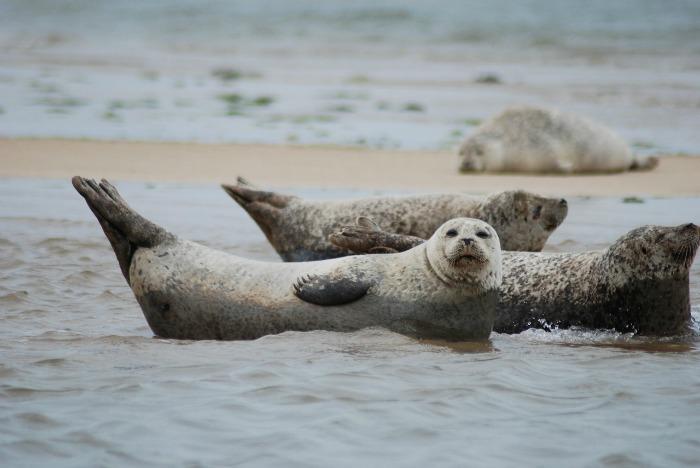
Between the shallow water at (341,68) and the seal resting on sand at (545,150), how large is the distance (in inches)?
65.5

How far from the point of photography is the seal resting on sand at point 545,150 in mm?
12375

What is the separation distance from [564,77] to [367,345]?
20.7m

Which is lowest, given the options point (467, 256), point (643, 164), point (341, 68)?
point (467, 256)

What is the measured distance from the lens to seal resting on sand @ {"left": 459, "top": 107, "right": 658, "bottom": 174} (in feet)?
40.6

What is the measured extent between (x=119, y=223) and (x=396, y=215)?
2289 millimetres

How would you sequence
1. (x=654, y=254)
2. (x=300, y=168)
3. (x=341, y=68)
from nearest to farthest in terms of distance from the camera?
(x=654, y=254), (x=300, y=168), (x=341, y=68)

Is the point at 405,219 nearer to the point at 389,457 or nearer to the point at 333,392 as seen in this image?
the point at 333,392

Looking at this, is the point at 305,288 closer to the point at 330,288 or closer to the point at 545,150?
the point at 330,288

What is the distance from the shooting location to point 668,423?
14.4 ft

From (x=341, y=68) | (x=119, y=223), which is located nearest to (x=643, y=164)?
(x=119, y=223)

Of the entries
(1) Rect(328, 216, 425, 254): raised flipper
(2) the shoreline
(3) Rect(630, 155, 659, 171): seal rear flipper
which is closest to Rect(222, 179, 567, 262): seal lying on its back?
(1) Rect(328, 216, 425, 254): raised flipper

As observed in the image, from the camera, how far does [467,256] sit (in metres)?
5.38

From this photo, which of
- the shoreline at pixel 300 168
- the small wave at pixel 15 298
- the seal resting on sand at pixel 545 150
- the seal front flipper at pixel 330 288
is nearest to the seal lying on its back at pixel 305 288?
the seal front flipper at pixel 330 288

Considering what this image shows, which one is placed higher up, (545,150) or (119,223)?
(545,150)
